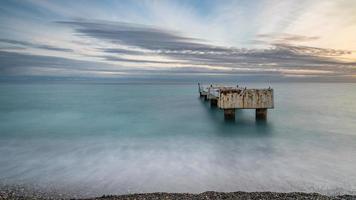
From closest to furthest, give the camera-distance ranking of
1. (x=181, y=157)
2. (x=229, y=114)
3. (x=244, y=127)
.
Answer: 1. (x=181, y=157)
2. (x=244, y=127)
3. (x=229, y=114)

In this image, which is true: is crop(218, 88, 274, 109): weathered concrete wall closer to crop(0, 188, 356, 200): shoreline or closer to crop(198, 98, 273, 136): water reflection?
crop(198, 98, 273, 136): water reflection

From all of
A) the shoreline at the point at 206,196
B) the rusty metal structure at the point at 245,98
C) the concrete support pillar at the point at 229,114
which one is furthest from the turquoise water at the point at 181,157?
the rusty metal structure at the point at 245,98

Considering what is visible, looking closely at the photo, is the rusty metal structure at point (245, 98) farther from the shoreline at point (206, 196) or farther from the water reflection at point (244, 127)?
the shoreline at point (206, 196)

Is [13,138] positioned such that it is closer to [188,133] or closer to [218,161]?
[188,133]

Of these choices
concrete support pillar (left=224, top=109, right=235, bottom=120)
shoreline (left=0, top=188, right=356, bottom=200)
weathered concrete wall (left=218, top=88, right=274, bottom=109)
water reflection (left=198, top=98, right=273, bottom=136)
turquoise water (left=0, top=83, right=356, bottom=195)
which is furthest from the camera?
concrete support pillar (left=224, top=109, right=235, bottom=120)

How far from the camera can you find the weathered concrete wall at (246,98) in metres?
20.8

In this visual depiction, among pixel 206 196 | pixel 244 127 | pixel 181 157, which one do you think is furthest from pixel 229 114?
pixel 206 196

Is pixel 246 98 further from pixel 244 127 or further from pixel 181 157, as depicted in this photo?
pixel 181 157

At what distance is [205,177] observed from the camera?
10602 mm

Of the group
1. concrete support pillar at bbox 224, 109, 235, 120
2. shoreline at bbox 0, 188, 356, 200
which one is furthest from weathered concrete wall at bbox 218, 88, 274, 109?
shoreline at bbox 0, 188, 356, 200

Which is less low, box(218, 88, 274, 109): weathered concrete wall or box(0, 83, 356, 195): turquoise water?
box(218, 88, 274, 109): weathered concrete wall

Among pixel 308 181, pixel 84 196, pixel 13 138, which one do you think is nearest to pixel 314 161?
pixel 308 181

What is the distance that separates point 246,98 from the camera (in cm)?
2081

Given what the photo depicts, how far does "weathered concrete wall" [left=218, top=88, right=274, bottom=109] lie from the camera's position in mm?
20797
